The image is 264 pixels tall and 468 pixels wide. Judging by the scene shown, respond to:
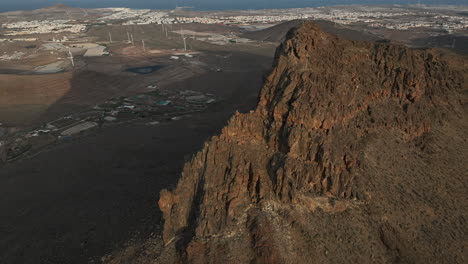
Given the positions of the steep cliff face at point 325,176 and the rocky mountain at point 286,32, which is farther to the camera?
the rocky mountain at point 286,32

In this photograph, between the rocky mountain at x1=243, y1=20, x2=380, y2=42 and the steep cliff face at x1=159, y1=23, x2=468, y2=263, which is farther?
the rocky mountain at x1=243, y1=20, x2=380, y2=42

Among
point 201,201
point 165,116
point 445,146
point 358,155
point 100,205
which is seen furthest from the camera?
point 165,116

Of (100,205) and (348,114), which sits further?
(100,205)

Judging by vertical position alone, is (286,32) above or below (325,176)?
above

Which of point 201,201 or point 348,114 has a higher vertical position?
point 348,114

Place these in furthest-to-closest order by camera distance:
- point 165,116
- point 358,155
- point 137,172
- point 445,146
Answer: point 165,116, point 137,172, point 445,146, point 358,155

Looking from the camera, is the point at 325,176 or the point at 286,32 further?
the point at 286,32

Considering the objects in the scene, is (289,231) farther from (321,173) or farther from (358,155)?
(358,155)

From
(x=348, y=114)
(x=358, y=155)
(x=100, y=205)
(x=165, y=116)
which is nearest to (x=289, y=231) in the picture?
(x=358, y=155)
